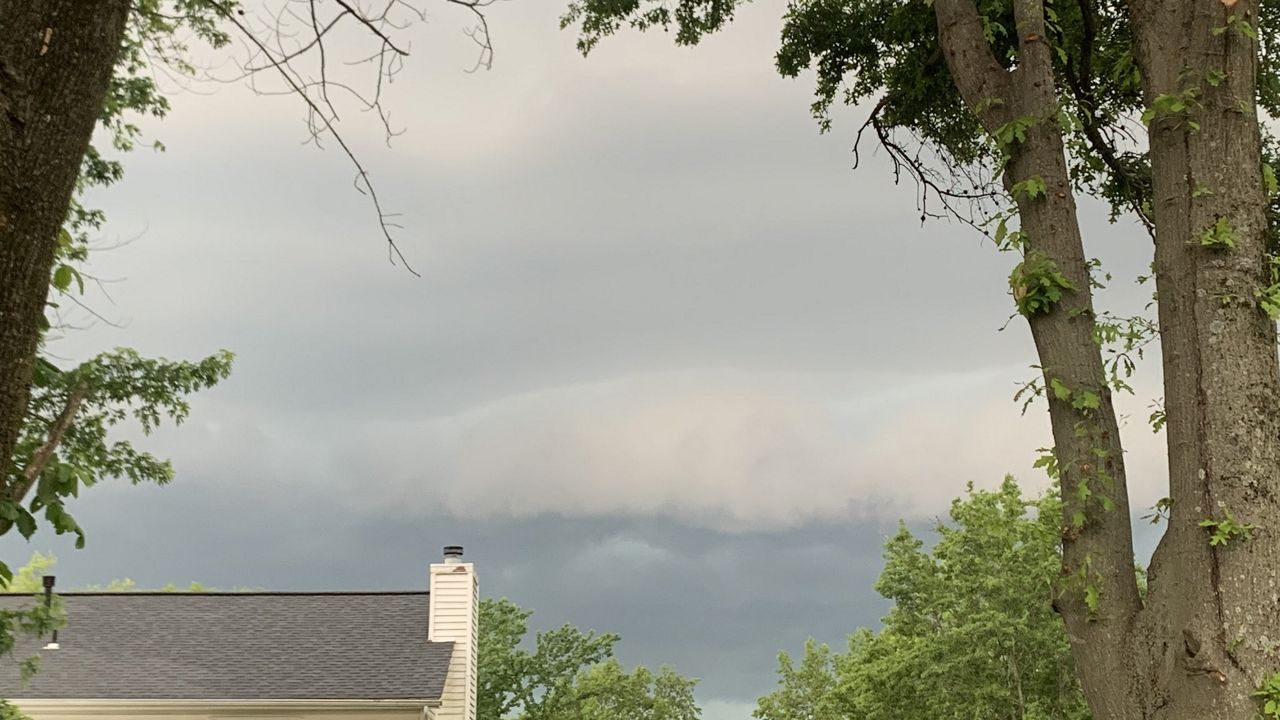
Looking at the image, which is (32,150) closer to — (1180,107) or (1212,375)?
(1212,375)

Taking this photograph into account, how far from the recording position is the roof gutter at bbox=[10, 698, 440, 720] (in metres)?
17.8

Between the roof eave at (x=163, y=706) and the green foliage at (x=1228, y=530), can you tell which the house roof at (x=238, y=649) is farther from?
the green foliage at (x=1228, y=530)

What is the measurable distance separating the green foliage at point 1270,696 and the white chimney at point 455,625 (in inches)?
637

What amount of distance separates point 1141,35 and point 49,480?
5.56 m

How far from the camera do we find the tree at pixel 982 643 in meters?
25.5

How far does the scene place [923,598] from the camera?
3009 centimetres

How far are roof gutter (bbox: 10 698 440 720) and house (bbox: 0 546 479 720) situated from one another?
15mm

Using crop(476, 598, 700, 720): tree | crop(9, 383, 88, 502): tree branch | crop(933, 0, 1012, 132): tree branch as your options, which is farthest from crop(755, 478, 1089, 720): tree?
crop(9, 383, 88, 502): tree branch

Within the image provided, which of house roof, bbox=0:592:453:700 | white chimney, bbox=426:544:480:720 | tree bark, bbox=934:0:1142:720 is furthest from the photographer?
white chimney, bbox=426:544:480:720

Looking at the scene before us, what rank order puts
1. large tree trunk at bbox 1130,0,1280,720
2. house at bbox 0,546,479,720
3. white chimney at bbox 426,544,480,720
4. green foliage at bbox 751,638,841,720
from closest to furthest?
large tree trunk at bbox 1130,0,1280,720 < house at bbox 0,546,479,720 < white chimney at bbox 426,544,480,720 < green foliage at bbox 751,638,841,720

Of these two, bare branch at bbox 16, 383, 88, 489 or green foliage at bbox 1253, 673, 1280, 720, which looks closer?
bare branch at bbox 16, 383, 88, 489

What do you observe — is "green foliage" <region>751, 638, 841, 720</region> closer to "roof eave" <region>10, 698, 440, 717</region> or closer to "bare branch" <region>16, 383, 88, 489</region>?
"roof eave" <region>10, 698, 440, 717</region>

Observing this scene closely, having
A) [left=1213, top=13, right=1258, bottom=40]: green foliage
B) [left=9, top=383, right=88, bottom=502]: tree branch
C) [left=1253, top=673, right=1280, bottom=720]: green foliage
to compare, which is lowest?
[left=1253, top=673, right=1280, bottom=720]: green foliage

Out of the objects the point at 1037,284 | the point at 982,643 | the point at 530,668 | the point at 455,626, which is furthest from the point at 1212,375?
the point at 530,668
